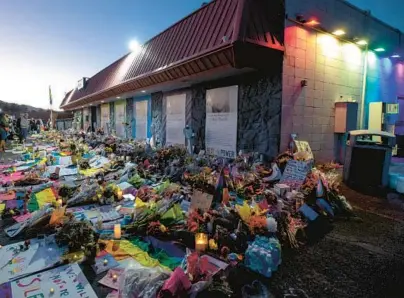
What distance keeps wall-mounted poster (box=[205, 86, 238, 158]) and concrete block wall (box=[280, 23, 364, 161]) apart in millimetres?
1836

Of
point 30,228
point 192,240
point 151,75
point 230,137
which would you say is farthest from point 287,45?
point 30,228

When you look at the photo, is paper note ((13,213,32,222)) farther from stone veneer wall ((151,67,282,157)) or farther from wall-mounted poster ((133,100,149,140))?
wall-mounted poster ((133,100,149,140))

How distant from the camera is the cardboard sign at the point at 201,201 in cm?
396

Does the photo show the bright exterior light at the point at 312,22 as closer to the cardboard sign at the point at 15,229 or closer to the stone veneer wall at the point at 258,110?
the stone veneer wall at the point at 258,110

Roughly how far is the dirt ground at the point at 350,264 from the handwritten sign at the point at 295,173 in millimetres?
1171

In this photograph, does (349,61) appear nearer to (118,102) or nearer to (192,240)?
(192,240)

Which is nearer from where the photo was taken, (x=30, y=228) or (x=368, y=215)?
(x=30, y=228)

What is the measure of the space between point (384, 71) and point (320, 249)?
996 centimetres

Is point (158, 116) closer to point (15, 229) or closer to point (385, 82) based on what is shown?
point (15, 229)

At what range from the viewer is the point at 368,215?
4.41m

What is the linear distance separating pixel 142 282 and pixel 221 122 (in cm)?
663

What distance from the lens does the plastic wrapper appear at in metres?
2.12

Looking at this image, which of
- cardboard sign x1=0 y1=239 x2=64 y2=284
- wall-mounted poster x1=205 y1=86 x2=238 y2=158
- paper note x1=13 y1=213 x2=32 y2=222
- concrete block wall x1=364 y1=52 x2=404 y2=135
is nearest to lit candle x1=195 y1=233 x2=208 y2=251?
cardboard sign x1=0 y1=239 x2=64 y2=284

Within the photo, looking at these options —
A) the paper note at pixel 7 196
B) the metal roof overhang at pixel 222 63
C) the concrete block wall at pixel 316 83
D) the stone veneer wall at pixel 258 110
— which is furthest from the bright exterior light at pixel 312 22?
the paper note at pixel 7 196
